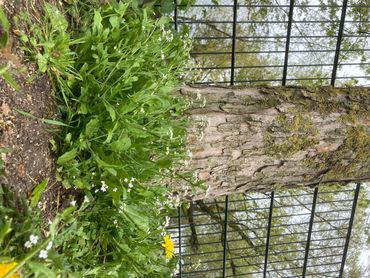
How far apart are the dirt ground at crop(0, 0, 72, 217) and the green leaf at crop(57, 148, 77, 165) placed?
0.04 metres

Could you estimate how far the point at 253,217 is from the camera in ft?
14.1

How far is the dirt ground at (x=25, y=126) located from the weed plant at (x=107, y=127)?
0.16ft

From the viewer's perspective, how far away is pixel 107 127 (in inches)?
75.9

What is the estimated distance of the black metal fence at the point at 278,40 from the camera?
3.87m

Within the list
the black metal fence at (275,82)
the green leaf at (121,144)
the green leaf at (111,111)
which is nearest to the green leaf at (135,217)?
the green leaf at (121,144)

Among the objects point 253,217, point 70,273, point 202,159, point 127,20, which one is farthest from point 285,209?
point 70,273

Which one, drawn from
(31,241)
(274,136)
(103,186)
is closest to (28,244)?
(31,241)

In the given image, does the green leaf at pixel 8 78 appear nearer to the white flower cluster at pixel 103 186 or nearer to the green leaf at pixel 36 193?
the green leaf at pixel 36 193

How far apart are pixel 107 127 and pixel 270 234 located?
2.58 meters

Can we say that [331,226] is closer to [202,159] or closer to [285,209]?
[285,209]

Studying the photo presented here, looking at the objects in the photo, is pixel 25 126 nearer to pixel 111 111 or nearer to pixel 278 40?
pixel 111 111

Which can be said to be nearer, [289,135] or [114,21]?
[114,21]

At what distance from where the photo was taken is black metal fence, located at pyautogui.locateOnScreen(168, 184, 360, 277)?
415cm

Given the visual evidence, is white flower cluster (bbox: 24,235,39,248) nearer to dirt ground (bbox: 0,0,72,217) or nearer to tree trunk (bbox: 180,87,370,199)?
dirt ground (bbox: 0,0,72,217)
